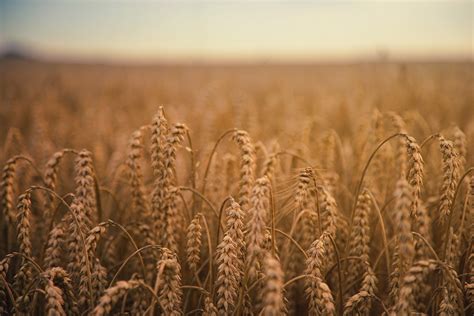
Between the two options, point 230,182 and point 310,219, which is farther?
point 230,182

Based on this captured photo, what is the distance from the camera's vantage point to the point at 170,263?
1334 millimetres

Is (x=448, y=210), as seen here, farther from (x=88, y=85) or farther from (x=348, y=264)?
(x=88, y=85)

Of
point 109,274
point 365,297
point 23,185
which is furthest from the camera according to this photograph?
point 23,185

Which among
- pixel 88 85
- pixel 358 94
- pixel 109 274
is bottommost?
pixel 109 274

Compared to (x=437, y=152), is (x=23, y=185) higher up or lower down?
lower down

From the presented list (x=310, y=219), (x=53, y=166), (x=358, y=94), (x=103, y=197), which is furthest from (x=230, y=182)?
(x=358, y=94)

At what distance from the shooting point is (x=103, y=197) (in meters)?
3.08

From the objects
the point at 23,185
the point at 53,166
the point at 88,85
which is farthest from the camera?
the point at 88,85

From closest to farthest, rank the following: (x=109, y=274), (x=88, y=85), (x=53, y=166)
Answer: (x=53, y=166)
(x=109, y=274)
(x=88, y=85)

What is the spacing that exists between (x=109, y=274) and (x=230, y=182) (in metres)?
0.90

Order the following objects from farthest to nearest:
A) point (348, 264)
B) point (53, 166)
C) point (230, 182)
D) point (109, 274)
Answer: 1. point (230, 182)
2. point (109, 274)
3. point (348, 264)
4. point (53, 166)

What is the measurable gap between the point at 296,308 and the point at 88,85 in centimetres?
1184

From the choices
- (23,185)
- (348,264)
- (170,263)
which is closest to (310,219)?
(348,264)

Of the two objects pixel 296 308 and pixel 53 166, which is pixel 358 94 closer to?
pixel 296 308
